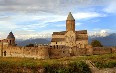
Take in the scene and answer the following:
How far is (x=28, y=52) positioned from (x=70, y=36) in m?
23.8

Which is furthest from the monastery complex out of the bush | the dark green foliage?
the bush

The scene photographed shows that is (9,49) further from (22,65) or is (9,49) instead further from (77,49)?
(22,65)

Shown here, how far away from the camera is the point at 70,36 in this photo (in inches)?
3056

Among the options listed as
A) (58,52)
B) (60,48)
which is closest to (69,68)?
(58,52)

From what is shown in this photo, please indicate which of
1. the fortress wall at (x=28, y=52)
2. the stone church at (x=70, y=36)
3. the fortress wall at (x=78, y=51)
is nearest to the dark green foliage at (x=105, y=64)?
the fortress wall at (x=28, y=52)

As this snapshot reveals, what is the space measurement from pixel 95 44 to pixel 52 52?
2572cm

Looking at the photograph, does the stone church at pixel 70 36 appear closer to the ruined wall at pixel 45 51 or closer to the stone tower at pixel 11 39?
the ruined wall at pixel 45 51

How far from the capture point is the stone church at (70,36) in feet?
251

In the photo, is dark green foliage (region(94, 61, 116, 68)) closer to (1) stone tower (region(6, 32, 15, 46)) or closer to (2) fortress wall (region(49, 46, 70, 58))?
(2) fortress wall (region(49, 46, 70, 58))

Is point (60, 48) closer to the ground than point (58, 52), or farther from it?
farther from it

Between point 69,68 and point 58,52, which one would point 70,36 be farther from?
point 69,68

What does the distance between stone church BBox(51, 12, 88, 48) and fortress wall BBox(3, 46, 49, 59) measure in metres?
18.7

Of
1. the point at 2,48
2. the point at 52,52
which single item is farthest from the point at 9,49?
the point at 52,52

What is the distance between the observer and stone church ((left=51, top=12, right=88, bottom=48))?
76562 millimetres
